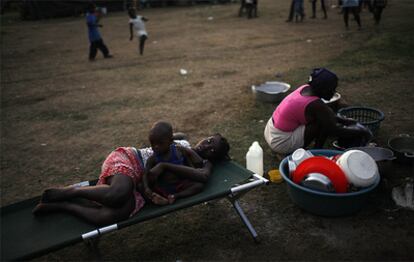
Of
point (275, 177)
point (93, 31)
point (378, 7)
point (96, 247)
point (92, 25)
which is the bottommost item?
point (96, 247)

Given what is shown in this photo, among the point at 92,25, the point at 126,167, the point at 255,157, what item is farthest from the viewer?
the point at 92,25

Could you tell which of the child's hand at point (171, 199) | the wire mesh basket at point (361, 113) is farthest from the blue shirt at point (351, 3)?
the child's hand at point (171, 199)

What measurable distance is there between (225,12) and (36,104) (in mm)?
12683

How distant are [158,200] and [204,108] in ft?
10.2

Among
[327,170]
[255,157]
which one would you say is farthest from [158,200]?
[327,170]

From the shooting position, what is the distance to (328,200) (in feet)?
9.30

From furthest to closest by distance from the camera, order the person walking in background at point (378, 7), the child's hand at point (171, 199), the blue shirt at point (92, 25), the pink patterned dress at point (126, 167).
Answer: the person walking in background at point (378, 7)
the blue shirt at point (92, 25)
the pink patterned dress at point (126, 167)
the child's hand at point (171, 199)

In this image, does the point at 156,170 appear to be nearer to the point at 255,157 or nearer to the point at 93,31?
the point at 255,157

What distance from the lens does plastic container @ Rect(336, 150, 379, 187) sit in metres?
2.78

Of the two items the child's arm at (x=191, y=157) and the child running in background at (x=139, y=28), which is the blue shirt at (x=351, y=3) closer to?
the child running in background at (x=139, y=28)

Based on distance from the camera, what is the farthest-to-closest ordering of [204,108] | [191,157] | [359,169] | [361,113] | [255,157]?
[204,108] → [361,113] → [255,157] → [191,157] → [359,169]

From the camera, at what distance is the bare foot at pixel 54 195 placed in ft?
9.25

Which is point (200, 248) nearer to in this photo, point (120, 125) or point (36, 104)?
point (120, 125)

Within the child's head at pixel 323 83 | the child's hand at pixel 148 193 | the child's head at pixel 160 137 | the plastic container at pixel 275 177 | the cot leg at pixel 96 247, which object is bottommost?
the cot leg at pixel 96 247
